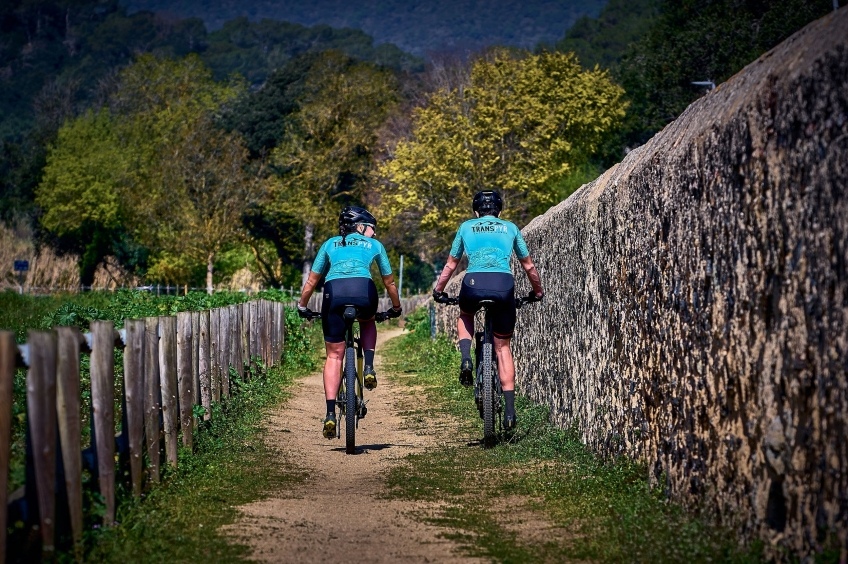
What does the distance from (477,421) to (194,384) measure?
3103 millimetres

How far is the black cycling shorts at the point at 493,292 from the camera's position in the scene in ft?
30.7

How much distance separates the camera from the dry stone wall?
4648 millimetres

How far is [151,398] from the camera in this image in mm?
7395

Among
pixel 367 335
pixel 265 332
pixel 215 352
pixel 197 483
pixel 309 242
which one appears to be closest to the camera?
pixel 197 483

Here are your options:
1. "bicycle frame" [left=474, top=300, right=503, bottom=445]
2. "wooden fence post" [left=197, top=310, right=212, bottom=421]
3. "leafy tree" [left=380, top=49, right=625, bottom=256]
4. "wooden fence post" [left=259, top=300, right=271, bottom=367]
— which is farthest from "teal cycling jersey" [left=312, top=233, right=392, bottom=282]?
"leafy tree" [left=380, top=49, right=625, bottom=256]

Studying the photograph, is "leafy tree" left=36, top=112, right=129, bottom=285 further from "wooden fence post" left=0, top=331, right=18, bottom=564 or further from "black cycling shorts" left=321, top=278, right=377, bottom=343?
"wooden fence post" left=0, top=331, right=18, bottom=564

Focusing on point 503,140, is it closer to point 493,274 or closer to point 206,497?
point 493,274

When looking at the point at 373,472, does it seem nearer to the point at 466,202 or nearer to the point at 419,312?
the point at 419,312

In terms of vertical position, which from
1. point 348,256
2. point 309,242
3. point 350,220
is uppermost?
point 309,242

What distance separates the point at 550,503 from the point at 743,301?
216 centimetres

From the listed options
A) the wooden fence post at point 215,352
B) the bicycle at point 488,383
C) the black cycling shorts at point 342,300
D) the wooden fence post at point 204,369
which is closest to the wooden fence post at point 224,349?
the wooden fence post at point 215,352

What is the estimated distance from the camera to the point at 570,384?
1000 cm

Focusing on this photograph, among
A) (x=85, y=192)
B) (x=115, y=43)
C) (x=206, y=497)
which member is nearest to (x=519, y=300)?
(x=206, y=497)

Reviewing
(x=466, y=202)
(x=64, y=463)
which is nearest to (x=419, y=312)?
(x=466, y=202)
